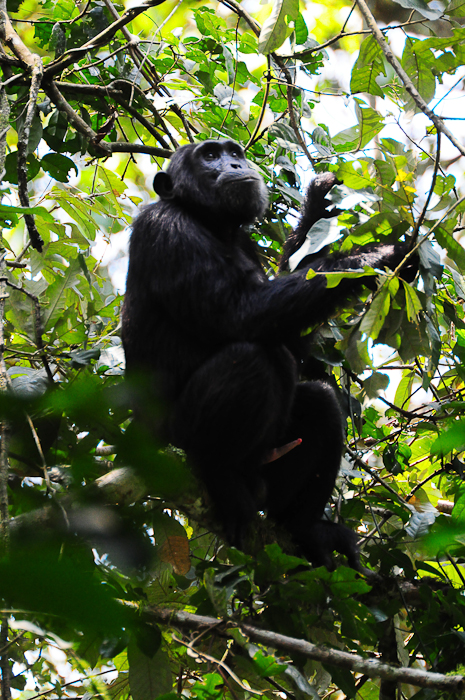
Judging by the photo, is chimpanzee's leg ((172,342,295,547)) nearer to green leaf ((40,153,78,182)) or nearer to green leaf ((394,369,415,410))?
green leaf ((394,369,415,410))

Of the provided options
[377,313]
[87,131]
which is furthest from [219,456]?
[87,131]

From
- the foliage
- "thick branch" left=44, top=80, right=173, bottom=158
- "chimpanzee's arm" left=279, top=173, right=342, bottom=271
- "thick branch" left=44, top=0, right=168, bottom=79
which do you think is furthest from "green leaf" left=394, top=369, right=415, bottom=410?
"thick branch" left=44, top=0, right=168, bottom=79

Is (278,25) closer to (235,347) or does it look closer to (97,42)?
(97,42)

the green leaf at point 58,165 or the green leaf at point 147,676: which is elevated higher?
the green leaf at point 58,165

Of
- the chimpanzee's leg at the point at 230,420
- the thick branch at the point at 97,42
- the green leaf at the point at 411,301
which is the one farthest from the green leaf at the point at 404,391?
the thick branch at the point at 97,42

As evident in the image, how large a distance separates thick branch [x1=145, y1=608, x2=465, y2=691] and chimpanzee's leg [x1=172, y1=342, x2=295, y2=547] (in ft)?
2.67

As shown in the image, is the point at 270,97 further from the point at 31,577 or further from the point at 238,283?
the point at 31,577

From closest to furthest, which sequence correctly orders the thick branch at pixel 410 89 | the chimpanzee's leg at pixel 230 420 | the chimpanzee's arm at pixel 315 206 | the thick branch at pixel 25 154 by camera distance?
the thick branch at pixel 410 89 → the thick branch at pixel 25 154 → the chimpanzee's leg at pixel 230 420 → the chimpanzee's arm at pixel 315 206

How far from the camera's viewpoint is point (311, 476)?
378 centimetres

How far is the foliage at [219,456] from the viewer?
946 millimetres

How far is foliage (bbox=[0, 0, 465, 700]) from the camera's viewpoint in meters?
0.95

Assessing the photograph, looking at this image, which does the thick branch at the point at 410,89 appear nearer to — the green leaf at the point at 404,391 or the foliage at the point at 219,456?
the foliage at the point at 219,456

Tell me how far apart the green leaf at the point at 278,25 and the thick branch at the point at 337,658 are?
2.70 meters

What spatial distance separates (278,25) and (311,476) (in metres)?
2.53
